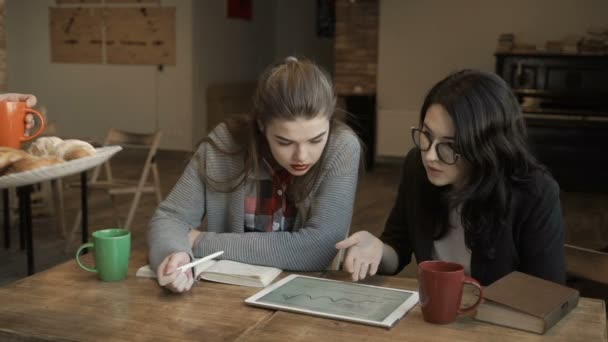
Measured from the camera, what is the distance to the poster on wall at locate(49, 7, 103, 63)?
30.6 feet

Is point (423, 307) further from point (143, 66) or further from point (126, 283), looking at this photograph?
point (143, 66)

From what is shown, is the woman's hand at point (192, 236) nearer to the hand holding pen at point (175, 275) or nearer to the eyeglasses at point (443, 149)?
the hand holding pen at point (175, 275)

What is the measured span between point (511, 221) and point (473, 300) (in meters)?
0.29

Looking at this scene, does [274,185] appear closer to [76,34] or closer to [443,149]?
[443,149]

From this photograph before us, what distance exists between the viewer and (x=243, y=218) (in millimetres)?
1960

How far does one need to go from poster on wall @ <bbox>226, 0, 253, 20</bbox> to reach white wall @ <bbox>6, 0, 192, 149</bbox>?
0.81 m

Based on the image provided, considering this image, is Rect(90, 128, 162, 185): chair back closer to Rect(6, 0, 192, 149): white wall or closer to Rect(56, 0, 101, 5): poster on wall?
Rect(6, 0, 192, 149): white wall

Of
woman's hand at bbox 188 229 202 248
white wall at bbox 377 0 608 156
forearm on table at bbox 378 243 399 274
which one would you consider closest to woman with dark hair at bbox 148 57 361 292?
woman's hand at bbox 188 229 202 248

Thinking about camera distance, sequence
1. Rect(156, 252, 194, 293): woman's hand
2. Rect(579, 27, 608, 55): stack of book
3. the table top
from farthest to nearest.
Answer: Rect(579, 27, 608, 55): stack of book
Rect(156, 252, 194, 293): woman's hand
the table top

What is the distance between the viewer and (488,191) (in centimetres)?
164

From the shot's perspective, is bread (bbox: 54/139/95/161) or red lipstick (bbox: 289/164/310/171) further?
red lipstick (bbox: 289/164/310/171)

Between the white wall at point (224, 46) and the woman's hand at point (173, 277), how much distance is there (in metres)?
7.62

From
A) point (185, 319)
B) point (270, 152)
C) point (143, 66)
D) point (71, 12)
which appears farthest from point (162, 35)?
point (185, 319)

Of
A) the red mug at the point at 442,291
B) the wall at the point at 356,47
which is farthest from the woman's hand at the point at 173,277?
the wall at the point at 356,47
